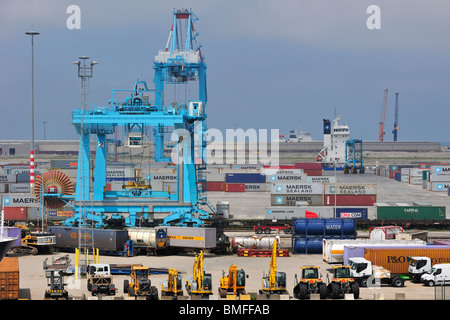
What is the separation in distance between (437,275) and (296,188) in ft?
133

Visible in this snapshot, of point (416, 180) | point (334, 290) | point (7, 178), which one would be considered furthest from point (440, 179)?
point (334, 290)

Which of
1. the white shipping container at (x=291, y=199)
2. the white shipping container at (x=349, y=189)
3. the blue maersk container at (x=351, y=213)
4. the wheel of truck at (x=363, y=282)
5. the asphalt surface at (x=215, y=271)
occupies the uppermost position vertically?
the white shipping container at (x=349, y=189)

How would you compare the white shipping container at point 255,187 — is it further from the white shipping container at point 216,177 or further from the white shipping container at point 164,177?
the white shipping container at point 164,177

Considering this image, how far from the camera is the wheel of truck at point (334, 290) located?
109ft

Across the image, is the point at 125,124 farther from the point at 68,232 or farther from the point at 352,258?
the point at 352,258

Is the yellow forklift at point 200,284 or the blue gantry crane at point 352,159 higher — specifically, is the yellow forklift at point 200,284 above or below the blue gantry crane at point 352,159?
below

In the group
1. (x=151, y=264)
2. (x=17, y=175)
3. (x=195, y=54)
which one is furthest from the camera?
(x=17, y=175)

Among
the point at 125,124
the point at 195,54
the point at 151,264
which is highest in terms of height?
the point at 195,54

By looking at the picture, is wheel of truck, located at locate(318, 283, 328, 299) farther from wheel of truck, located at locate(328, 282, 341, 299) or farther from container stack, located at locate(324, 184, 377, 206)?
container stack, located at locate(324, 184, 377, 206)

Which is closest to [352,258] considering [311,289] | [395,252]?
[395,252]

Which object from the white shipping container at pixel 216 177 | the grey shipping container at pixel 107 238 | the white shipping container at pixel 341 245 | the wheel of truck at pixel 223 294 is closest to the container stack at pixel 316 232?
the white shipping container at pixel 341 245

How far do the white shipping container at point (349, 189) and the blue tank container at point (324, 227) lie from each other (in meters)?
27.7
